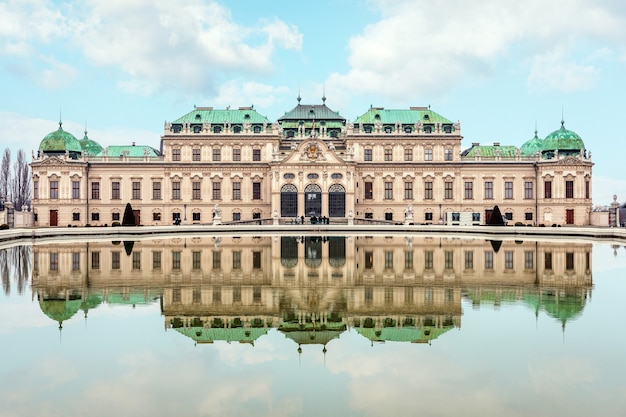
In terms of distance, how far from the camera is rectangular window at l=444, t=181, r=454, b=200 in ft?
245

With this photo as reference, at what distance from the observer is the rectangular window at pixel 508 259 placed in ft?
78.0

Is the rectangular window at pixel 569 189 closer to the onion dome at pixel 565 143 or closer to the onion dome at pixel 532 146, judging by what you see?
the onion dome at pixel 565 143

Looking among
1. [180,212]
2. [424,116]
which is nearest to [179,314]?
[180,212]

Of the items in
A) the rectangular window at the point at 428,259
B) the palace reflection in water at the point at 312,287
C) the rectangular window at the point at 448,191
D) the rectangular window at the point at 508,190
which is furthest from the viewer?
the rectangular window at the point at 508,190

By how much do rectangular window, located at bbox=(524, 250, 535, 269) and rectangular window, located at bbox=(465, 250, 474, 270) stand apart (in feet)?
7.73

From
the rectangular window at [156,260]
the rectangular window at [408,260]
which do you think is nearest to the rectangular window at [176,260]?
the rectangular window at [156,260]

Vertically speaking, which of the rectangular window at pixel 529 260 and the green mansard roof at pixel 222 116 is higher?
the green mansard roof at pixel 222 116

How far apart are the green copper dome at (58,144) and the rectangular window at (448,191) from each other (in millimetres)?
52009

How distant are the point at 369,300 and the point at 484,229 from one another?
37.7 metres

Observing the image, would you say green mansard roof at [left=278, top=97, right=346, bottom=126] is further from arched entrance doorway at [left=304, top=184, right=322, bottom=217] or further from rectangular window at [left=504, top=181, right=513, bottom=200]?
rectangular window at [left=504, top=181, right=513, bottom=200]

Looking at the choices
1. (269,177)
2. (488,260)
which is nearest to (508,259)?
(488,260)

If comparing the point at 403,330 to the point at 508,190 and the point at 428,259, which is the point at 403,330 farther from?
the point at 508,190

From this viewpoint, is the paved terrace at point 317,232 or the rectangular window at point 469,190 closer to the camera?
the paved terrace at point 317,232

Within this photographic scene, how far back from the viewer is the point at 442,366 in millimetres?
9867
